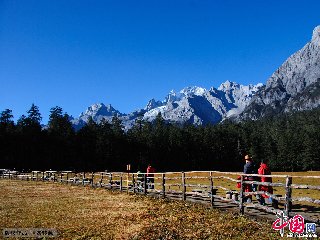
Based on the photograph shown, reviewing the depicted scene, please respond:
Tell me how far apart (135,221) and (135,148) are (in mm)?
70340

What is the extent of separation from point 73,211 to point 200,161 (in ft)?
269

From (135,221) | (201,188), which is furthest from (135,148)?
(135,221)

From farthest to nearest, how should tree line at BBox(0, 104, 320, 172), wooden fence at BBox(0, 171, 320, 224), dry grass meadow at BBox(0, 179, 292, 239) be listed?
tree line at BBox(0, 104, 320, 172)
dry grass meadow at BBox(0, 179, 292, 239)
wooden fence at BBox(0, 171, 320, 224)

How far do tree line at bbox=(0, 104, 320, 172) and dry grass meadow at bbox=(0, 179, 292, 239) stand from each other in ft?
181

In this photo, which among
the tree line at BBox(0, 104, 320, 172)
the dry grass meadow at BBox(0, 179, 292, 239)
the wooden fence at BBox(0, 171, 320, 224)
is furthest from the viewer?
the tree line at BBox(0, 104, 320, 172)

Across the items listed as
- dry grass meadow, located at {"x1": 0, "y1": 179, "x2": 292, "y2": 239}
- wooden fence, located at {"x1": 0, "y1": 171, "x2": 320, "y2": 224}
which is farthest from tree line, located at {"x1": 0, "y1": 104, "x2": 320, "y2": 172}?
dry grass meadow, located at {"x1": 0, "y1": 179, "x2": 292, "y2": 239}

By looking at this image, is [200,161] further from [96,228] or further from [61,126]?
[96,228]

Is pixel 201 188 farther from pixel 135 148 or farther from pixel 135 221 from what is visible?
pixel 135 148

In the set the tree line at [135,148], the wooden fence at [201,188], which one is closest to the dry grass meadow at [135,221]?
the wooden fence at [201,188]

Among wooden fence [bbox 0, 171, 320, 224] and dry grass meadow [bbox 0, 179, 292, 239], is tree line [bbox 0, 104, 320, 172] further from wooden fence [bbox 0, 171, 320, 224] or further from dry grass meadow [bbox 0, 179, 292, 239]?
dry grass meadow [bbox 0, 179, 292, 239]

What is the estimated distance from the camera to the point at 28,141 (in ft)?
208

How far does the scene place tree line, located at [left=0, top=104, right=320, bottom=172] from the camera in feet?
209

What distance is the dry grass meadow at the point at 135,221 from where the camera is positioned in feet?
28.1

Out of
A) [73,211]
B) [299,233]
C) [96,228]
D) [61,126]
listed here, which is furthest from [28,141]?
[299,233]
